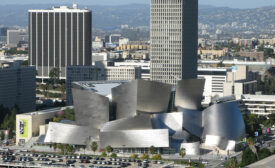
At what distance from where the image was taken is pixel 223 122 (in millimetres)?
78188

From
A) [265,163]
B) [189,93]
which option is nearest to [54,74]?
[189,93]

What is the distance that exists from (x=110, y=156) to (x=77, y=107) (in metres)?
7.19

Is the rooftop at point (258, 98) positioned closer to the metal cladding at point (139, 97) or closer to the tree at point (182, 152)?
the metal cladding at point (139, 97)

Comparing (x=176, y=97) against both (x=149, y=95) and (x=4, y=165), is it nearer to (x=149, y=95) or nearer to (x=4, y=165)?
(x=149, y=95)

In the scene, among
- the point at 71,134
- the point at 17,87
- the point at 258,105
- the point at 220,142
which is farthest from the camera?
the point at 17,87

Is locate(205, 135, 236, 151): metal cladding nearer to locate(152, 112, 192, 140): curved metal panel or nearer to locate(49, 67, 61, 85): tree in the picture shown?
locate(152, 112, 192, 140): curved metal panel

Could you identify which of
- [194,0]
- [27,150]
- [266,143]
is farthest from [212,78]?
[27,150]

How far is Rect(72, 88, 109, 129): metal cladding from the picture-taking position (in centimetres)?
7669

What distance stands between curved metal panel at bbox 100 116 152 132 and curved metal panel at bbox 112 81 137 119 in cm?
253

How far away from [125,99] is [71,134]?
576cm

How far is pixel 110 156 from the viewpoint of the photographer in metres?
72.7

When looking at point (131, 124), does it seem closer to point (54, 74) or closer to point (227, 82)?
point (227, 82)

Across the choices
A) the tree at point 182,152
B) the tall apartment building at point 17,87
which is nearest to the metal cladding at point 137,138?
the tree at point 182,152

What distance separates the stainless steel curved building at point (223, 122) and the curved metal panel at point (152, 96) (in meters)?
4.28
